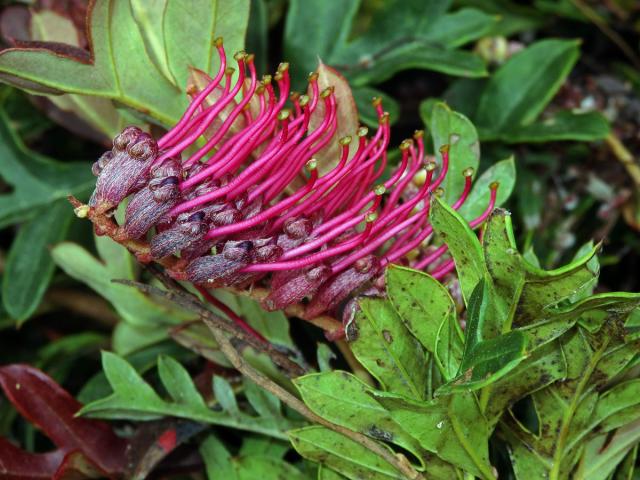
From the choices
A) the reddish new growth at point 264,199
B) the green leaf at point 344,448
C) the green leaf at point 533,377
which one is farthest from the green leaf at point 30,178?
the green leaf at point 533,377

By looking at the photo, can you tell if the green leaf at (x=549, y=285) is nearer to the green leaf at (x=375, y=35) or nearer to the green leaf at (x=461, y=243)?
the green leaf at (x=461, y=243)

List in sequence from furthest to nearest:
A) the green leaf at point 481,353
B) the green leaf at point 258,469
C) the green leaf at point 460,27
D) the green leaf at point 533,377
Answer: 1. the green leaf at point 460,27
2. the green leaf at point 258,469
3. the green leaf at point 533,377
4. the green leaf at point 481,353

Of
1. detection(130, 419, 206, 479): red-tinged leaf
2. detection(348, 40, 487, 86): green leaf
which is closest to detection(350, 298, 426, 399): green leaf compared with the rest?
detection(130, 419, 206, 479): red-tinged leaf

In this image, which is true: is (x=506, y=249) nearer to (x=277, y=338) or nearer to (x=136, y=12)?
(x=277, y=338)

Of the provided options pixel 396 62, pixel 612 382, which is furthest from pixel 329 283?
pixel 396 62

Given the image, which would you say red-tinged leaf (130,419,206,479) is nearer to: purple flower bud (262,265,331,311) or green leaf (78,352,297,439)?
green leaf (78,352,297,439)

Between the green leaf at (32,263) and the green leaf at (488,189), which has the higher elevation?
the green leaf at (32,263)

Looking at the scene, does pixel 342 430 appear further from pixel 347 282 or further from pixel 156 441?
pixel 156 441
